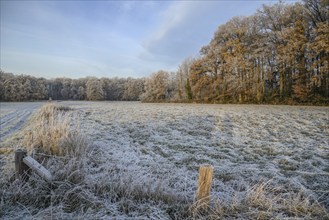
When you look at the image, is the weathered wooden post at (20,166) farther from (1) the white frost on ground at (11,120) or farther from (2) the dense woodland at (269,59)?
(2) the dense woodland at (269,59)

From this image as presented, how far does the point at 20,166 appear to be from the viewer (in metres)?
3.22

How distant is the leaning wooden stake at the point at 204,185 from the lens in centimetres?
267

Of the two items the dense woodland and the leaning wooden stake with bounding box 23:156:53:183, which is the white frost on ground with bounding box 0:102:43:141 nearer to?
the leaning wooden stake with bounding box 23:156:53:183

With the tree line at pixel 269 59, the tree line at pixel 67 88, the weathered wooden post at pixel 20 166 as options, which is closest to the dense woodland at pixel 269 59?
the tree line at pixel 269 59

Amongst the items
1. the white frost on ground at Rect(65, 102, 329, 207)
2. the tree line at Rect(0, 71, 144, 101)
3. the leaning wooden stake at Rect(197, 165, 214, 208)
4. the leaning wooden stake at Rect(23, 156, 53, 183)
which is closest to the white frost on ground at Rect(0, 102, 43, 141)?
the white frost on ground at Rect(65, 102, 329, 207)

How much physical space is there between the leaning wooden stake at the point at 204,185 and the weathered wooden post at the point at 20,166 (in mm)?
2828

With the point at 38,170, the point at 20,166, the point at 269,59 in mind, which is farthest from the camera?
the point at 269,59

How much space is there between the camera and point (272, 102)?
21406 mm

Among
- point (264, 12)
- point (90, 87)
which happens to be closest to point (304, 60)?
point (264, 12)

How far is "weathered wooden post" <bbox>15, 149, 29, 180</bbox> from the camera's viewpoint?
3.21 metres

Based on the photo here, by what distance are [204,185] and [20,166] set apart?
2977 mm

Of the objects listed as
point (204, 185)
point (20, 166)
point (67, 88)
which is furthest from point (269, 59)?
point (67, 88)

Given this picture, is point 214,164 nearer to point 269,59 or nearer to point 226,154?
point 226,154

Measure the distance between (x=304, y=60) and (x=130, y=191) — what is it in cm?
2446
